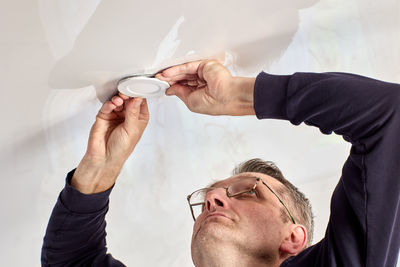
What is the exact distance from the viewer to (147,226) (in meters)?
1.59

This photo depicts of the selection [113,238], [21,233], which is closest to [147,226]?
[113,238]

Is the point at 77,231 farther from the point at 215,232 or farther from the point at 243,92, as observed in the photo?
the point at 243,92

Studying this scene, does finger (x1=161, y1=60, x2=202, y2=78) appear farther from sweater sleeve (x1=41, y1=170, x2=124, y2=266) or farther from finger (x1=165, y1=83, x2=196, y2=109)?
sweater sleeve (x1=41, y1=170, x2=124, y2=266)

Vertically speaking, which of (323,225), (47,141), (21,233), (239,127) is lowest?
(323,225)

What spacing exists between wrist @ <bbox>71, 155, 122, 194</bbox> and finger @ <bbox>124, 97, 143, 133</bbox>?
6.2 inches

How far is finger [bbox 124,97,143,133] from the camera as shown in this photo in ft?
4.03

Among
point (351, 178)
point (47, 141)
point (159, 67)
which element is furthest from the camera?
point (47, 141)

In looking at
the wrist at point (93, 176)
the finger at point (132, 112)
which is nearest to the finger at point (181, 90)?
the finger at point (132, 112)

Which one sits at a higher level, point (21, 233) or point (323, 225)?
point (21, 233)

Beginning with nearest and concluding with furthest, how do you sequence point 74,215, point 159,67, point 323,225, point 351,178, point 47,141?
point 351,178
point 159,67
point 47,141
point 74,215
point 323,225

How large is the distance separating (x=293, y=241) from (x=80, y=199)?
665 mm

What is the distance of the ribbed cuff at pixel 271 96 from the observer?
98cm

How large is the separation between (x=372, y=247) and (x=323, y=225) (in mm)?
846

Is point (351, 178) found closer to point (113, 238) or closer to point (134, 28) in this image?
point (134, 28)
